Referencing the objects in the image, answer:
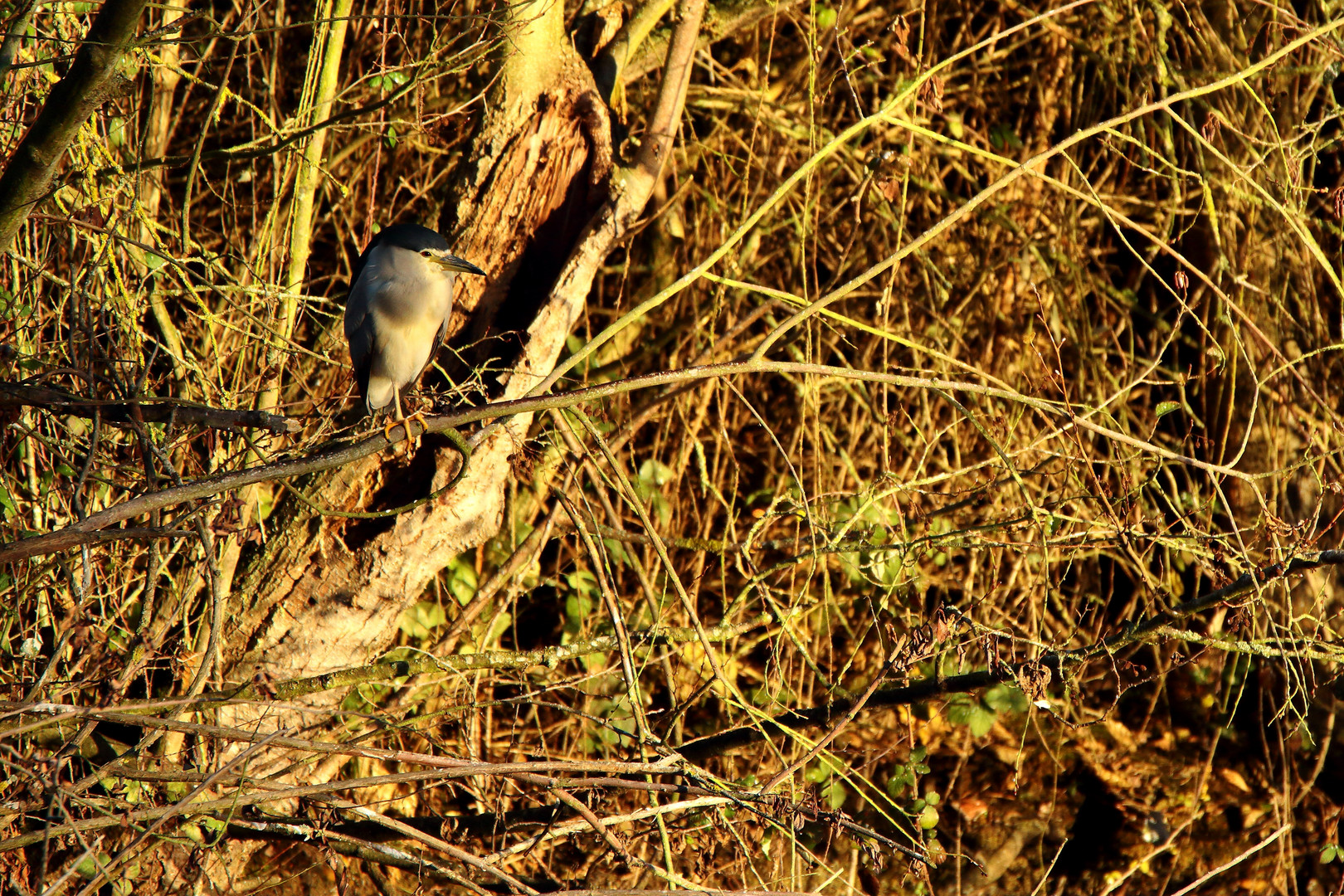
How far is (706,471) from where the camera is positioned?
4344 millimetres

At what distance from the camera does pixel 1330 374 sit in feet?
13.5

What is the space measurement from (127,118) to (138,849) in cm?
207

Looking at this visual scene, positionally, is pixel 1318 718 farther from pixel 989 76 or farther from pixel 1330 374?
pixel 989 76

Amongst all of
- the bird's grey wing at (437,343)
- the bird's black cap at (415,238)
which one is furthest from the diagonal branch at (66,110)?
the bird's grey wing at (437,343)

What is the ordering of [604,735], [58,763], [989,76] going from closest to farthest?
1. [58,763]
2. [604,735]
3. [989,76]

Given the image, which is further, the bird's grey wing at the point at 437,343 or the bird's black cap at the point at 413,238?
the bird's grey wing at the point at 437,343

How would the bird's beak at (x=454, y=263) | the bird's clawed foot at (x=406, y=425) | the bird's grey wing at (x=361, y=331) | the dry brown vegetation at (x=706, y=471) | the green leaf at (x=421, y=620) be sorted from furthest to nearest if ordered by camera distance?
the green leaf at (x=421, y=620)
the bird's grey wing at (x=361, y=331)
the bird's beak at (x=454, y=263)
the dry brown vegetation at (x=706, y=471)
the bird's clawed foot at (x=406, y=425)

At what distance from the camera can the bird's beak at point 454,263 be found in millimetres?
3162

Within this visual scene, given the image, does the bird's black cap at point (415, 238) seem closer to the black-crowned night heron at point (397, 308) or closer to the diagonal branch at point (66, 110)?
the black-crowned night heron at point (397, 308)

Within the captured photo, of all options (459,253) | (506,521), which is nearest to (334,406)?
(459,253)

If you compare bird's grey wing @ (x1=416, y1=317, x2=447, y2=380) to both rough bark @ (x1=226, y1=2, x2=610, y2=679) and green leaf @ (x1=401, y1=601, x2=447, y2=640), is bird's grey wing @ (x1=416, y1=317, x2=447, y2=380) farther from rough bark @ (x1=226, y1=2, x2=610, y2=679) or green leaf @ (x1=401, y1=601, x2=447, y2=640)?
green leaf @ (x1=401, y1=601, x2=447, y2=640)

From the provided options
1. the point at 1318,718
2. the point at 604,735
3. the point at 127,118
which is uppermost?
the point at 127,118

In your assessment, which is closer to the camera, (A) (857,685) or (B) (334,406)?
(B) (334,406)

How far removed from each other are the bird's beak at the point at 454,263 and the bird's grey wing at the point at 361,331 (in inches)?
11.0
